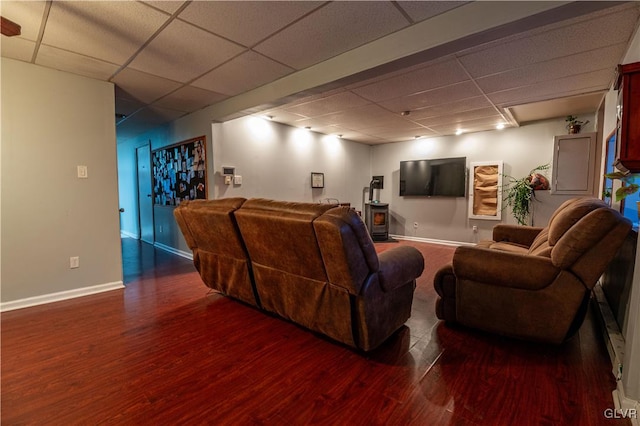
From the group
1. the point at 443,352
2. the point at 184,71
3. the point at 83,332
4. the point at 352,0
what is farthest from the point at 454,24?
the point at 83,332

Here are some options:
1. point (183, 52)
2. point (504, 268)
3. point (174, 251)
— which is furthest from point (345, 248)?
point (174, 251)

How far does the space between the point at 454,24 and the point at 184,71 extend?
8.42 feet

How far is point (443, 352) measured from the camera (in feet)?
6.43

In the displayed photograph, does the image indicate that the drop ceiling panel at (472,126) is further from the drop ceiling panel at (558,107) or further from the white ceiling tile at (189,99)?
the white ceiling tile at (189,99)

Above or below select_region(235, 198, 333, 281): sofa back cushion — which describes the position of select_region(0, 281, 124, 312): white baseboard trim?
below

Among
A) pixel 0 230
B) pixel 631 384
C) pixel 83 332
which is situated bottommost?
pixel 83 332

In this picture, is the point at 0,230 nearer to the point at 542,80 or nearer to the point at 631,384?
the point at 631,384

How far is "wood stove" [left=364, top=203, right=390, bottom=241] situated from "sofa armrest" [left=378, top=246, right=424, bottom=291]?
4.26 m

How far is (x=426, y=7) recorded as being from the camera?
1.95 metres

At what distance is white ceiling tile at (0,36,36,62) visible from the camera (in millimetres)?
2378

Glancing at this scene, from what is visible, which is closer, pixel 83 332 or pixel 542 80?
pixel 83 332

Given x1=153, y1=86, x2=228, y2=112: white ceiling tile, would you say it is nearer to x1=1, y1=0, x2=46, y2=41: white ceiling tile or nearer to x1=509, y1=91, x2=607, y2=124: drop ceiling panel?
x1=1, y1=0, x2=46, y2=41: white ceiling tile

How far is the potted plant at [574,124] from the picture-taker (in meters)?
4.47

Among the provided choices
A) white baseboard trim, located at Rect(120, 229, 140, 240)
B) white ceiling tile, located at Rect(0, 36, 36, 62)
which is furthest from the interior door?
white ceiling tile, located at Rect(0, 36, 36, 62)
